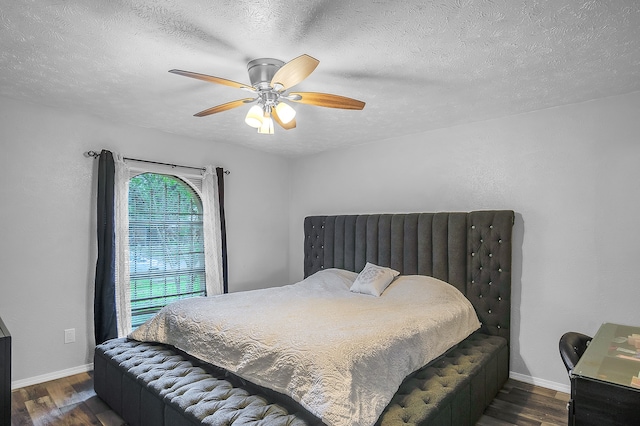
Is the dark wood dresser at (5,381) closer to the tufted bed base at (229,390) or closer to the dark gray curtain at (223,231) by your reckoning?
the tufted bed base at (229,390)

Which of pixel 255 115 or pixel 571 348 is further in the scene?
pixel 255 115

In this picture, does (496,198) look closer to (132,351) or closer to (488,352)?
(488,352)

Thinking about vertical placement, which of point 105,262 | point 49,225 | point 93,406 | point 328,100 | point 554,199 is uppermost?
point 328,100

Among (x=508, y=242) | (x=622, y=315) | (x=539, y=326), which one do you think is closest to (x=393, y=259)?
(x=508, y=242)

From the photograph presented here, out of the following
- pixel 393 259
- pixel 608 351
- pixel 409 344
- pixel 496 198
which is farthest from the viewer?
pixel 393 259

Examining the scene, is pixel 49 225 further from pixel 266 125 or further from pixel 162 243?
pixel 266 125

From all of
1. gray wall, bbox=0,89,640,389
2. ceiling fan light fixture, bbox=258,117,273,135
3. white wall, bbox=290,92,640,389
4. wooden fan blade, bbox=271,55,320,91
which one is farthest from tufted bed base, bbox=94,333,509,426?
wooden fan blade, bbox=271,55,320,91

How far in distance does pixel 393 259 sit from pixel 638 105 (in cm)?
234

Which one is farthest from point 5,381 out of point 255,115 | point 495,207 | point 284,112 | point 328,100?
point 495,207

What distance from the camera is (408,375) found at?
2207 mm

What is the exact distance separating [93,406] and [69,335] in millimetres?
874

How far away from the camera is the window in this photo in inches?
149

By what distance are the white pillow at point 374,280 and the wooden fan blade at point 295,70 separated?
6.83ft

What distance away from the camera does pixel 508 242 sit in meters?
3.16
